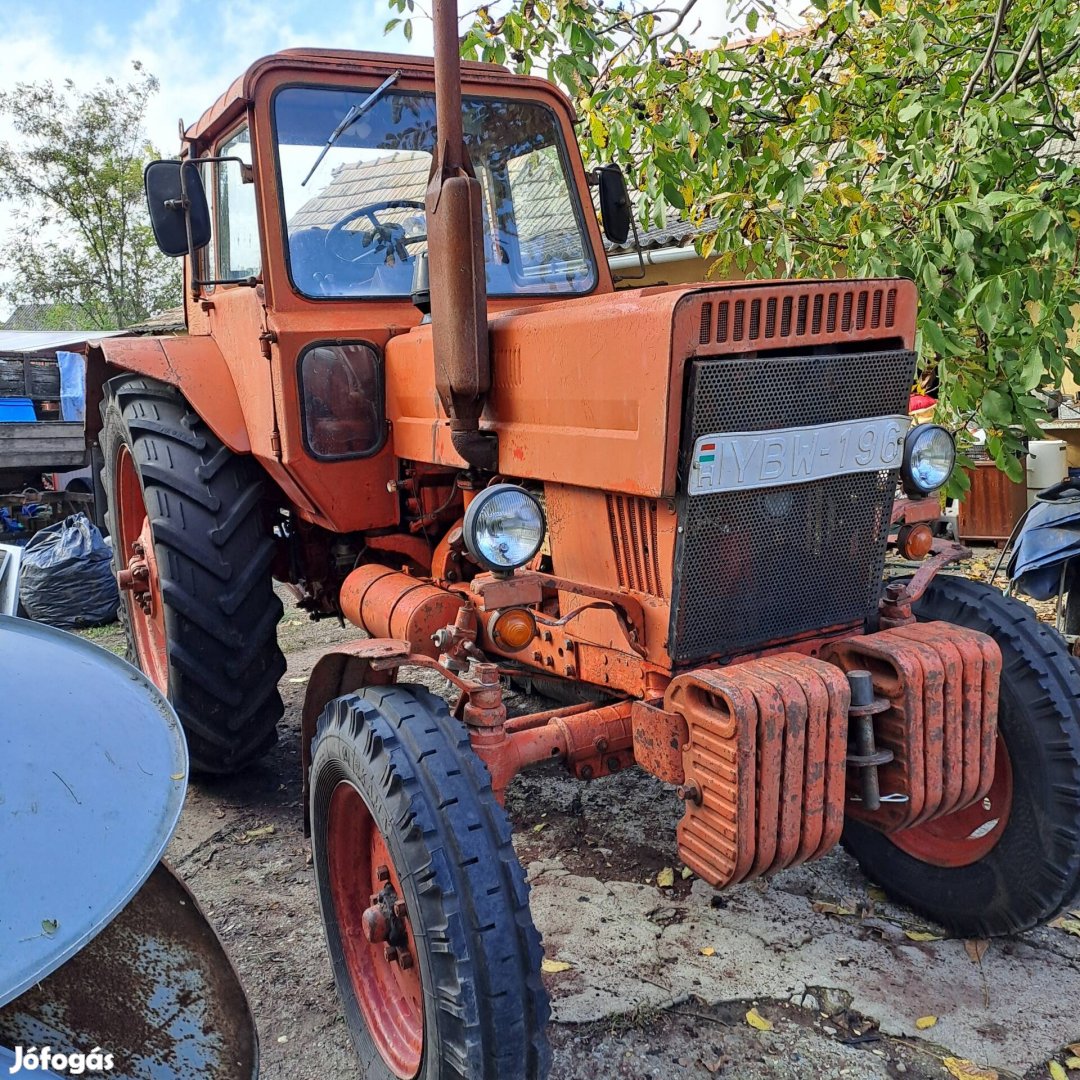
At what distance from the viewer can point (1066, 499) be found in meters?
5.06

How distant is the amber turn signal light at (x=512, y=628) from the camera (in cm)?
249

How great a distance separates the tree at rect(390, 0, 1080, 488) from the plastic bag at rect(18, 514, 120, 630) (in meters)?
4.37

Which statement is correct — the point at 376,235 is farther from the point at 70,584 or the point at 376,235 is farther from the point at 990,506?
the point at 990,506

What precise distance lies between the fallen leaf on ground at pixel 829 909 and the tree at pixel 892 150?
169 cm

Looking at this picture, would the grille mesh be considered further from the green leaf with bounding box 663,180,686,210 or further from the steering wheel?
the green leaf with bounding box 663,180,686,210

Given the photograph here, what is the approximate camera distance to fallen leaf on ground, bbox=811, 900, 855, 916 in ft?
10.2

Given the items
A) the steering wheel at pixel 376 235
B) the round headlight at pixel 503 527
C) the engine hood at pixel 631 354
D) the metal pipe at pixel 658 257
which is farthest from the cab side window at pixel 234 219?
the metal pipe at pixel 658 257

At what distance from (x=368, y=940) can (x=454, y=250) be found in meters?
1.78

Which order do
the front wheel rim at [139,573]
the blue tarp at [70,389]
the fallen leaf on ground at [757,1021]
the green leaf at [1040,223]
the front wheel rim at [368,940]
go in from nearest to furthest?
the front wheel rim at [368,940]
the fallen leaf on ground at [757,1021]
the green leaf at [1040,223]
the front wheel rim at [139,573]
the blue tarp at [70,389]

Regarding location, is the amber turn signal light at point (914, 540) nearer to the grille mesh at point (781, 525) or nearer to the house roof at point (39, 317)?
the grille mesh at point (781, 525)

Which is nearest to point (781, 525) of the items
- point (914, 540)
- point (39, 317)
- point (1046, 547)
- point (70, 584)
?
point (914, 540)

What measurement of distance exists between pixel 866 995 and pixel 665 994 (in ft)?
1.78

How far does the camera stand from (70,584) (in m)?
6.97

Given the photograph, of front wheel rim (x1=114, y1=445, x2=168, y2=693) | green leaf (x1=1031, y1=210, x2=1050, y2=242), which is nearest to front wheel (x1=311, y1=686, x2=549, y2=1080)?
front wheel rim (x1=114, y1=445, x2=168, y2=693)
